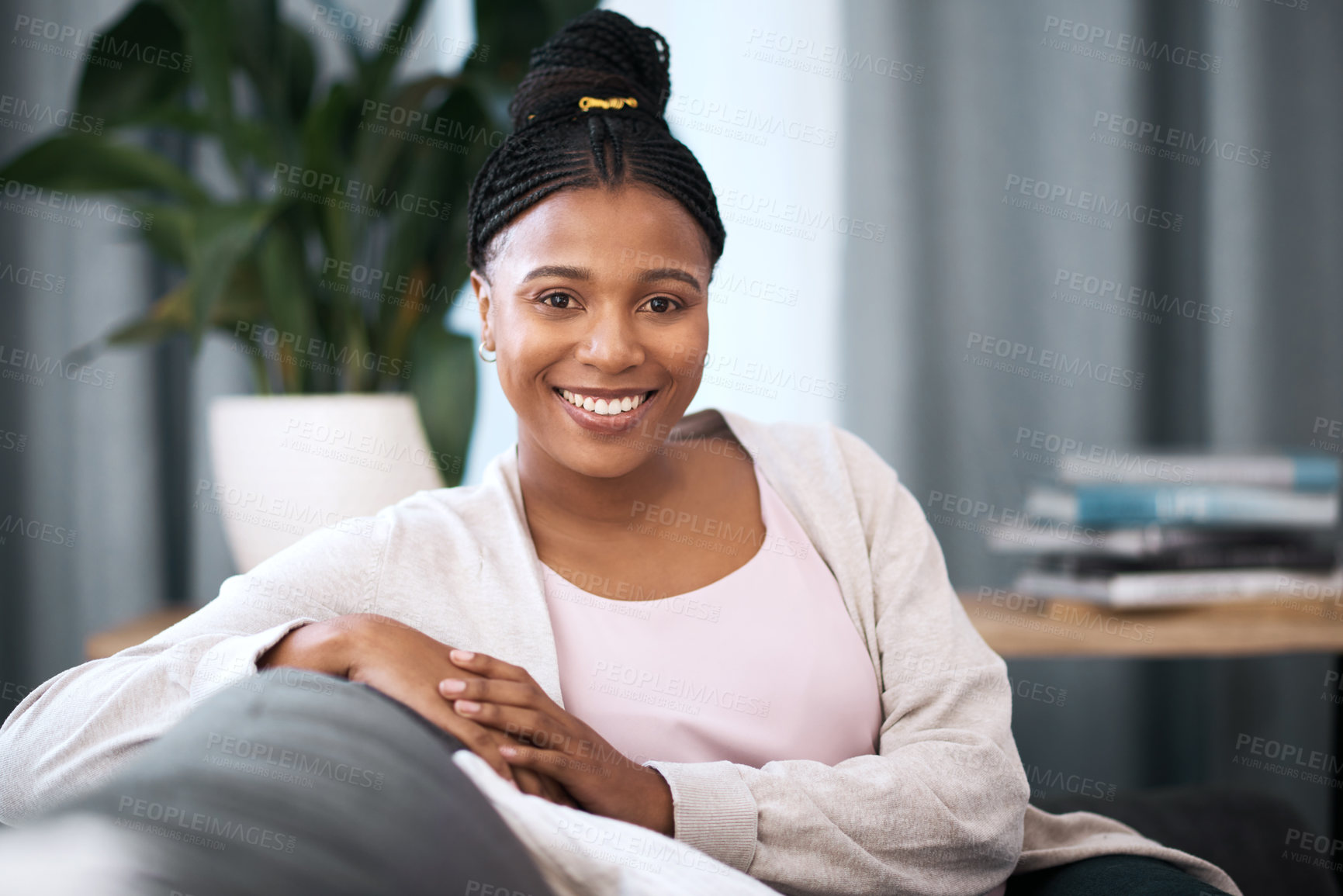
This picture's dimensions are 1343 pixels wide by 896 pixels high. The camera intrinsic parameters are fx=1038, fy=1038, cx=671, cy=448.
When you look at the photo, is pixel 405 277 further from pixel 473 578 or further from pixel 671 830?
pixel 671 830

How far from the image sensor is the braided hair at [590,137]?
1.00 metres

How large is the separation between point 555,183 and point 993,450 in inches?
48.4

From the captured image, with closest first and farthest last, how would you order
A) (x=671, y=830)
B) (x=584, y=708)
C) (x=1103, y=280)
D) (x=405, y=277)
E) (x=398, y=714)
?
(x=398, y=714), (x=671, y=830), (x=584, y=708), (x=405, y=277), (x=1103, y=280)

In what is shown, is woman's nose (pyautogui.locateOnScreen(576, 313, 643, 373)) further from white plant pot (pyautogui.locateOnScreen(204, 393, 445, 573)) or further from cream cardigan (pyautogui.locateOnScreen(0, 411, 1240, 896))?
white plant pot (pyautogui.locateOnScreen(204, 393, 445, 573))

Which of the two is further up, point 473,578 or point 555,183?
point 555,183

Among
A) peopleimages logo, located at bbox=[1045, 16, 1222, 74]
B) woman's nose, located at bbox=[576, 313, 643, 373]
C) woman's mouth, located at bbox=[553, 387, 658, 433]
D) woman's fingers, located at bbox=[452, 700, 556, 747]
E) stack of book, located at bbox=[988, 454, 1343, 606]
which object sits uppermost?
peopleimages logo, located at bbox=[1045, 16, 1222, 74]

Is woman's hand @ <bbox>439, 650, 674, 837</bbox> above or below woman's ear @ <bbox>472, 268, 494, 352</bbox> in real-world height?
below

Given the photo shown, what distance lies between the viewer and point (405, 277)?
154 cm

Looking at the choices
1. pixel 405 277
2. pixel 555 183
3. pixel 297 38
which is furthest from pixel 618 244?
pixel 297 38

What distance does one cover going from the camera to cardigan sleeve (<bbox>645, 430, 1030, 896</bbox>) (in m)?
0.83

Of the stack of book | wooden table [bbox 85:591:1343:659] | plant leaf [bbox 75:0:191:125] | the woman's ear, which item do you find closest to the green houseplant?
plant leaf [bbox 75:0:191:125]

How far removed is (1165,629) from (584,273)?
1.09 meters

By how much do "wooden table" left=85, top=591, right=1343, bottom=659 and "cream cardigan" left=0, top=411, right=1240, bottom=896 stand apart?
20.0 inches

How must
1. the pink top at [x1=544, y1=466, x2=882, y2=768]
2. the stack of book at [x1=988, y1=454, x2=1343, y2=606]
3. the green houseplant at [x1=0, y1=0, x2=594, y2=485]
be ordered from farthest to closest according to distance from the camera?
the stack of book at [x1=988, y1=454, x2=1343, y2=606] < the green houseplant at [x1=0, y1=0, x2=594, y2=485] < the pink top at [x1=544, y1=466, x2=882, y2=768]
